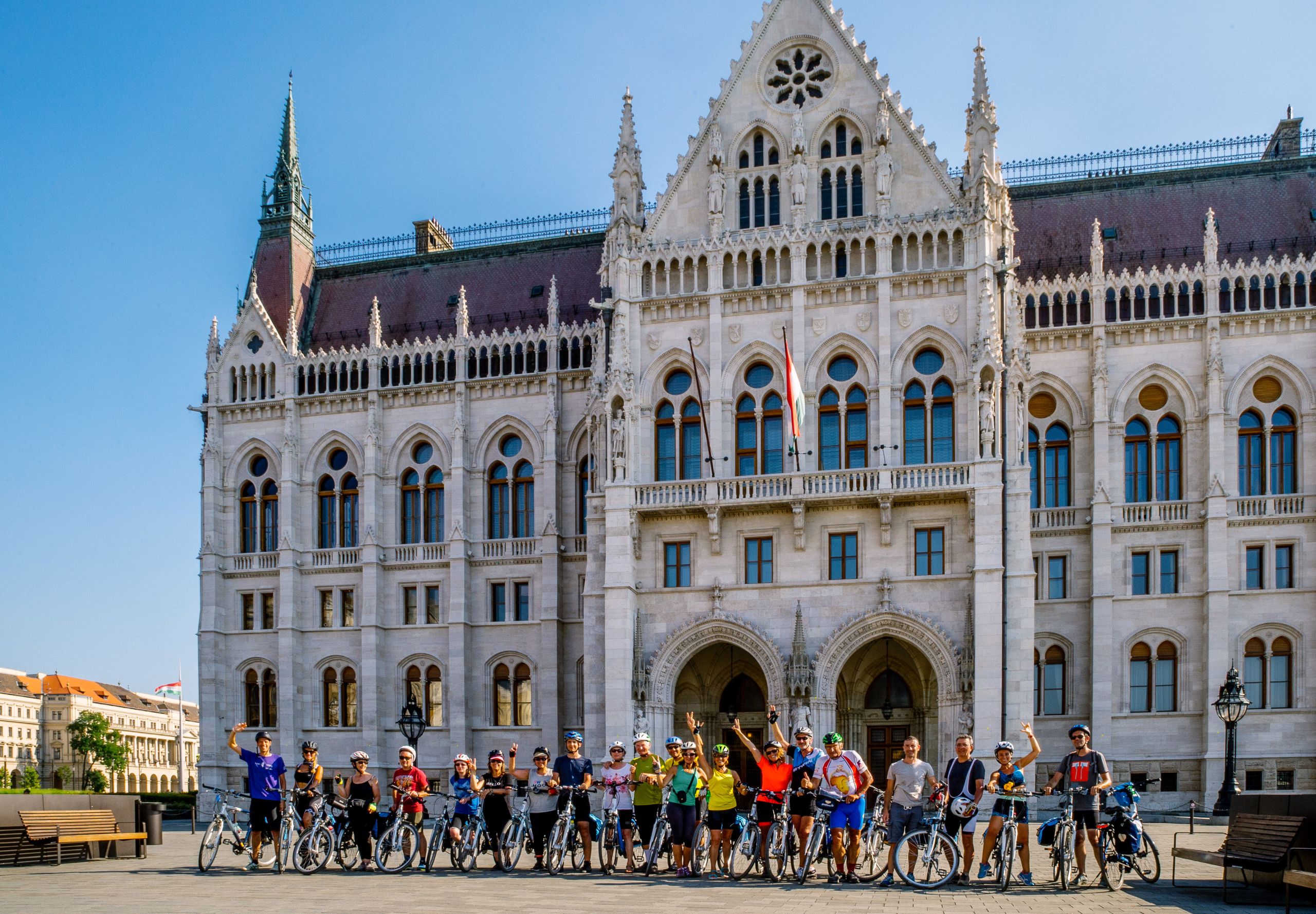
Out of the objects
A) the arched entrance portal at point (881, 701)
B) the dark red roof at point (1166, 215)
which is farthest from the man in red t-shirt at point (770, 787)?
the dark red roof at point (1166, 215)

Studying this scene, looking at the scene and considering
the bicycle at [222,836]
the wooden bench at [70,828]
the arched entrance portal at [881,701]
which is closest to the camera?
the bicycle at [222,836]

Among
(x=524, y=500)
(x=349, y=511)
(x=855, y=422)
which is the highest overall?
(x=855, y=422)

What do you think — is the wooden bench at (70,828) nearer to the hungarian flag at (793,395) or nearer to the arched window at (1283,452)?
the hungarian flag at (793,395)

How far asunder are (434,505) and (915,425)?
17.5 meters

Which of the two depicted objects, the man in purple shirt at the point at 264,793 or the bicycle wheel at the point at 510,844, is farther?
the bicycle wheel at the point at 510,844

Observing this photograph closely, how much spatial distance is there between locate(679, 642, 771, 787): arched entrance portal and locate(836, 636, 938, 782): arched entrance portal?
96.8 inches

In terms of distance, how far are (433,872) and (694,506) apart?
19.1 metres

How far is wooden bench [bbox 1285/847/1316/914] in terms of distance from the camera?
1680 centimetres

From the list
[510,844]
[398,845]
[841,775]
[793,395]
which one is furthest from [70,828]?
[793,395]

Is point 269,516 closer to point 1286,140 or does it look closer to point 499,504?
point 499,504

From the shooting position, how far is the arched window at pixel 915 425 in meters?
40.0

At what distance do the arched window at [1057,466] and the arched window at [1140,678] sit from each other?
474cm

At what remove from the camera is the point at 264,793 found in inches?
880

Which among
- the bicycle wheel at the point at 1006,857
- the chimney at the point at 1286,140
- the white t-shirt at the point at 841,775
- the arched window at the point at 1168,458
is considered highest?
the chimney at the point at 1286,140
